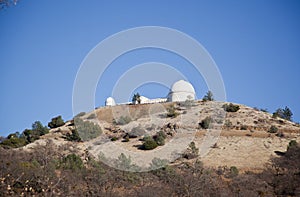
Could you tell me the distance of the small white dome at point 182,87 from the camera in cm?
6253

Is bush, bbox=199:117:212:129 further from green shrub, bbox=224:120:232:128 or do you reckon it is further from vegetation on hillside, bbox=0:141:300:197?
vegetation on hillside, bbox=0:141:300:197

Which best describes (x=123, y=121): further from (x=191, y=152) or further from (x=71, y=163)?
(x=71, y=163)

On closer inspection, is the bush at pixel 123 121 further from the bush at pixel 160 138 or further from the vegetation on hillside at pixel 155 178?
the vegetation on hillside at pixel 155 178

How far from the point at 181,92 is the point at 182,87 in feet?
2.88

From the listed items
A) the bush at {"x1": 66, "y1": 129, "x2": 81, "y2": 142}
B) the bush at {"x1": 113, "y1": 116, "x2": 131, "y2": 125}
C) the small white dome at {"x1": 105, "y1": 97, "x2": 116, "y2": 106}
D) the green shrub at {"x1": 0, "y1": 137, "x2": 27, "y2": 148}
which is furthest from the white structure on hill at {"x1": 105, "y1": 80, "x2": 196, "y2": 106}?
the green shrub at {"x1": 0, "y1": 137, "x2": 27, "y2": 148}

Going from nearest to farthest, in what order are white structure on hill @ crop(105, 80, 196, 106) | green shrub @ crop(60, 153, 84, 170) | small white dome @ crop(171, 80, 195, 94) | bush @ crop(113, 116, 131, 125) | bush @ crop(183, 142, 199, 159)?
green shrub @ crop(60, 153, 84, 170)
bush @ crop(183, 142, 199, 159)
bush @ crop(113, 116, 131, 125)
white structure on hill @ crop(105, 80, 196, 106)
small white dome @ crop(171, 80, 195, 94)

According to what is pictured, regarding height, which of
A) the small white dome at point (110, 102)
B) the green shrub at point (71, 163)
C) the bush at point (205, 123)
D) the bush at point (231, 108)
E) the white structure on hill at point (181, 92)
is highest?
the small white dome at point (110, 102)

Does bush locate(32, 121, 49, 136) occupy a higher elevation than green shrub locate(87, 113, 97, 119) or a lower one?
lower

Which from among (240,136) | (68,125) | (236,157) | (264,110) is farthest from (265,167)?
(68,125)

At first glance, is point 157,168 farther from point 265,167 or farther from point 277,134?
point 277,134

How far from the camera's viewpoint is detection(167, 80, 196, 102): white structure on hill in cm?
6172

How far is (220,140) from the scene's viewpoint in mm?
43781

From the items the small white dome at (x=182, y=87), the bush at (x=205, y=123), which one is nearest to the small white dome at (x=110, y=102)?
the small white dome at (x=182, y=87)

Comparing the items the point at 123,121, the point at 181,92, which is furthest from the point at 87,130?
the point at 181,92
